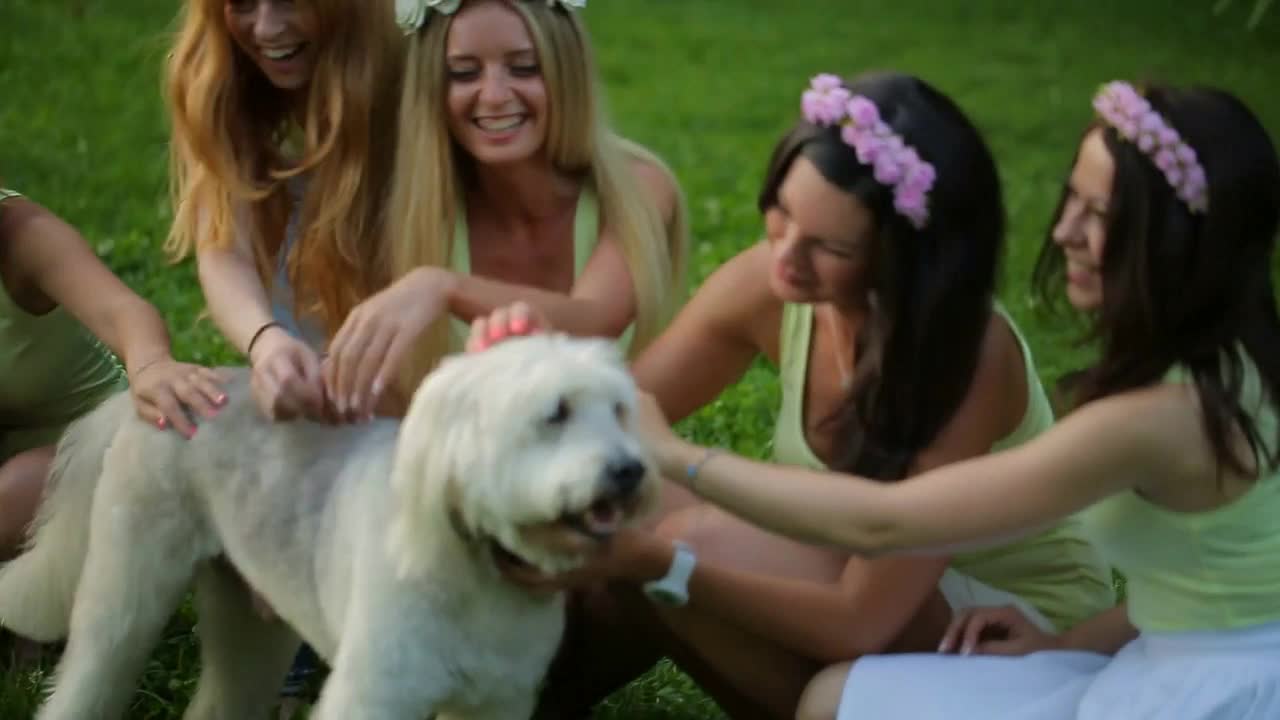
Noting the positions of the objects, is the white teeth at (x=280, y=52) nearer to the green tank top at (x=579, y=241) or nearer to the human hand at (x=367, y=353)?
the green tank top at (x=579, y=241)

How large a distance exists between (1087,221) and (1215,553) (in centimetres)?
55

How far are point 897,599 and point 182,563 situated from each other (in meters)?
1.23

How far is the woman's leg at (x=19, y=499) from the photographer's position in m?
3.73

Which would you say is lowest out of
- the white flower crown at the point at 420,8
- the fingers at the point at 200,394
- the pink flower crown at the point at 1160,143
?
the fingers at the point at 200,394

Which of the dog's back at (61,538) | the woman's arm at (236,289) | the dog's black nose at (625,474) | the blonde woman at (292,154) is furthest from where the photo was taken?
the blonde woman at (292,154)

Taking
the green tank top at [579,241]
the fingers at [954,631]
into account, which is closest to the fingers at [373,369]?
the green tank top at [579,241]

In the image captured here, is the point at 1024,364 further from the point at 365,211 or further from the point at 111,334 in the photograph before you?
the point at 111,334

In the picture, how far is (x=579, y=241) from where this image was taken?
3.72 m

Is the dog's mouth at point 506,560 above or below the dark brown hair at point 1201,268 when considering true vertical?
below

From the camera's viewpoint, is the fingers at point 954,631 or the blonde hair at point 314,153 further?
the blonde hair at point 314,153

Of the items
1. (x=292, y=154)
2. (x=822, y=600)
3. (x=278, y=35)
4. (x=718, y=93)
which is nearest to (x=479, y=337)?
(x=822, y=600)

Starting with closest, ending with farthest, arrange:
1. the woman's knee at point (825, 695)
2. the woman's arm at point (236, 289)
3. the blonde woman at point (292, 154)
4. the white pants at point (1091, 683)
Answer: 1. the white pants at point (1091, 683)
2. the woman's knee at point (825, 695)
3. the woman's arm at point (236, 289)
4. the blonde woman at point (292, 154)

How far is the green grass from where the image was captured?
5703 millimetres

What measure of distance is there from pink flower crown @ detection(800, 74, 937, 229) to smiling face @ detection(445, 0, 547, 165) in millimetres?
815
